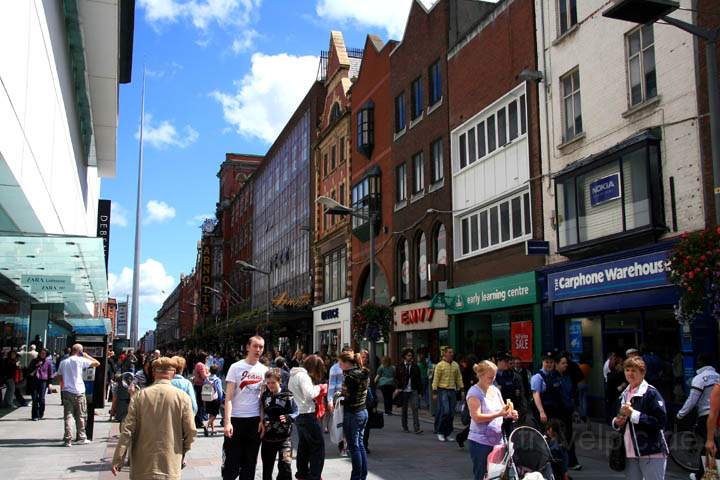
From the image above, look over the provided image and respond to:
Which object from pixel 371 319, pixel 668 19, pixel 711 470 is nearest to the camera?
pixel 711 470

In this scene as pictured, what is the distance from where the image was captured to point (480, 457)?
8.00 meters

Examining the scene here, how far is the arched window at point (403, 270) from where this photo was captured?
3212cm

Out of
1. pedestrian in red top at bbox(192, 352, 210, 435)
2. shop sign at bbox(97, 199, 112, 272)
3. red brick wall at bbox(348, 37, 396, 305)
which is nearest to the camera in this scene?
pedestrian in red top at bbox(192, 352, 210, 435)

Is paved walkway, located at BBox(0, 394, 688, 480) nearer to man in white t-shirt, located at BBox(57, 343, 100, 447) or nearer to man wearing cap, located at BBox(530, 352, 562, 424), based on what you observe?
man in white t-shirt, located at BBox(57, 343, 100, 447)

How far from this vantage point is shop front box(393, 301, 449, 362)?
28.7 meters

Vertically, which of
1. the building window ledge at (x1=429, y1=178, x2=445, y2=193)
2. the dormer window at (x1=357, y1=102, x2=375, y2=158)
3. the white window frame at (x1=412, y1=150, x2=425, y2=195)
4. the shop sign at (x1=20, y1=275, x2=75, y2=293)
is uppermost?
the dormer window at (x1=357, y1=102, x2=375, y2=158)

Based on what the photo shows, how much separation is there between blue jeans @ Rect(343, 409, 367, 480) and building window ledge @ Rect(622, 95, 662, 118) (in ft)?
36.1

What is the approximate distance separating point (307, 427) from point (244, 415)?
1.02 metres

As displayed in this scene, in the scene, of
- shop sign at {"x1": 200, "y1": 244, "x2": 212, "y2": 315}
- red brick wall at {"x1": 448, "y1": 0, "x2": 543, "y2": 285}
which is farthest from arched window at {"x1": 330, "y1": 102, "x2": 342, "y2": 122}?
shop sign at {"x1": 200, "y1": 244, "x2": 212, "y2": 315}

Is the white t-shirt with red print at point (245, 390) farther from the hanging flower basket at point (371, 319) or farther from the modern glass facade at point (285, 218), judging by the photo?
the modern glass facade at point (285, 218)

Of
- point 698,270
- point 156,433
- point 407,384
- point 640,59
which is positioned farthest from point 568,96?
point 156,433

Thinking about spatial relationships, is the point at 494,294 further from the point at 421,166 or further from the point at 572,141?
the point at 421,166

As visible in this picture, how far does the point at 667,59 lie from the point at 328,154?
99.0 ft

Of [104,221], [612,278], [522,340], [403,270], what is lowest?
[522,340]
